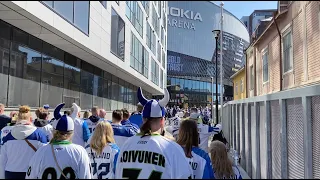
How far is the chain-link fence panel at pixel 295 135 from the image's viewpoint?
4.83 metres

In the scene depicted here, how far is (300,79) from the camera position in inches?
494

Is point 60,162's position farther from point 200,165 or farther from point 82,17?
point 82,17

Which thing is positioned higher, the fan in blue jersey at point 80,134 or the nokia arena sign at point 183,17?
the nokia arena sign at point 183,17

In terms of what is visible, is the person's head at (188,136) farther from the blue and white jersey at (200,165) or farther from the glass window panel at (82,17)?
the glass window panel at (82,17)

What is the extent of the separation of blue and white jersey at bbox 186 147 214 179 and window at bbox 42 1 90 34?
804 cm

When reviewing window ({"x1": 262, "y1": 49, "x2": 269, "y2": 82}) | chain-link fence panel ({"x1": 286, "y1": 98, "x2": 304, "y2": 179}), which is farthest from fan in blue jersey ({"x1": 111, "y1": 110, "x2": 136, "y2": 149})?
window ({"x1": 262, "y1": 49, "x2": 269, "y2": 82})

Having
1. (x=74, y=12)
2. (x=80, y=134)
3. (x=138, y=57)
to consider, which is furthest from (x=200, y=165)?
(x=138, y=57)

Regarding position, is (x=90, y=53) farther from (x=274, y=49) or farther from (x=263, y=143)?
(x=263, y=143)

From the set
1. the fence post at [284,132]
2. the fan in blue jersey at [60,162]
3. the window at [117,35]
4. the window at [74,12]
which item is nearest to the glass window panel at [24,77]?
the window at [74,12]

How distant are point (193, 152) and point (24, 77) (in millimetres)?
11387

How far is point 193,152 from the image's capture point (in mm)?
4062

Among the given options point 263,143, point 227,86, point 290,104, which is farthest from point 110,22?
point 227,86

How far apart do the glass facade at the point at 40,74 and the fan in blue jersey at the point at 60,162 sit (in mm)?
9261

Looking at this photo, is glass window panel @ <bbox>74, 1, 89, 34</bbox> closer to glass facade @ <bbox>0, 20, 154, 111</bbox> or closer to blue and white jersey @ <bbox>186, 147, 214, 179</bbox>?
glass facade @ <bbox>0, 20, 154, 111</bbox>
